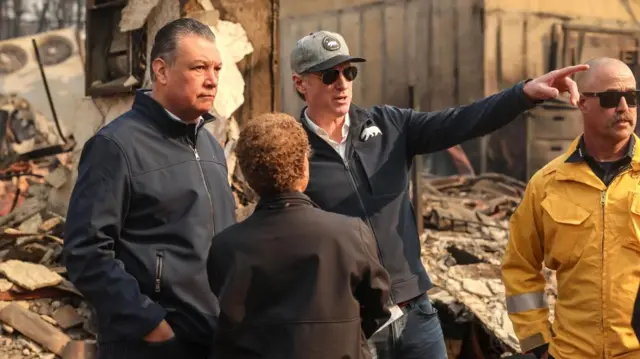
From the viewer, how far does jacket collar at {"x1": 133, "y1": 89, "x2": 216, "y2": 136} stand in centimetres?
278

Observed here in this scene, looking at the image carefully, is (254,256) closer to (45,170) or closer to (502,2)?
(45,170)

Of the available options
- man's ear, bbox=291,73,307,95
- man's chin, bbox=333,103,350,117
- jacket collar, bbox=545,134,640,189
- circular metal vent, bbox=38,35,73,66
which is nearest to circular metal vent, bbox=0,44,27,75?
circular metal vent, bbox=38,35,73,66

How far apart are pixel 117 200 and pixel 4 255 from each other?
3.83 metres

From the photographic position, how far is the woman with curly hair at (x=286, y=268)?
2322 millimetres

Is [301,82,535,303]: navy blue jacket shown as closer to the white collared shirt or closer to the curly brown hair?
the white collared shirt

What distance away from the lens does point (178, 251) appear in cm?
265

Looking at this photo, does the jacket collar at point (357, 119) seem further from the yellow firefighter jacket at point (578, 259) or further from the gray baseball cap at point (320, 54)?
the yellow firefighter jacket at point (578, 259)

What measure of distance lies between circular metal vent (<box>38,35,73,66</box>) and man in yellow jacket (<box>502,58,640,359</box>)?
39.1 feet

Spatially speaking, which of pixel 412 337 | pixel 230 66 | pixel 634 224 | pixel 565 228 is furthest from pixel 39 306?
pixel 634 224

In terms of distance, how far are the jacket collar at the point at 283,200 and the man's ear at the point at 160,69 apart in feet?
2.21

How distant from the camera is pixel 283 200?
2.39m

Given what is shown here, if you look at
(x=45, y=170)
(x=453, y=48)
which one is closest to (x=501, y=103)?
(x=45, y=170)

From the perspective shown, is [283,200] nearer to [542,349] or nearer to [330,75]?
[330,75]

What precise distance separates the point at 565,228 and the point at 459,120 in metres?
0.60
